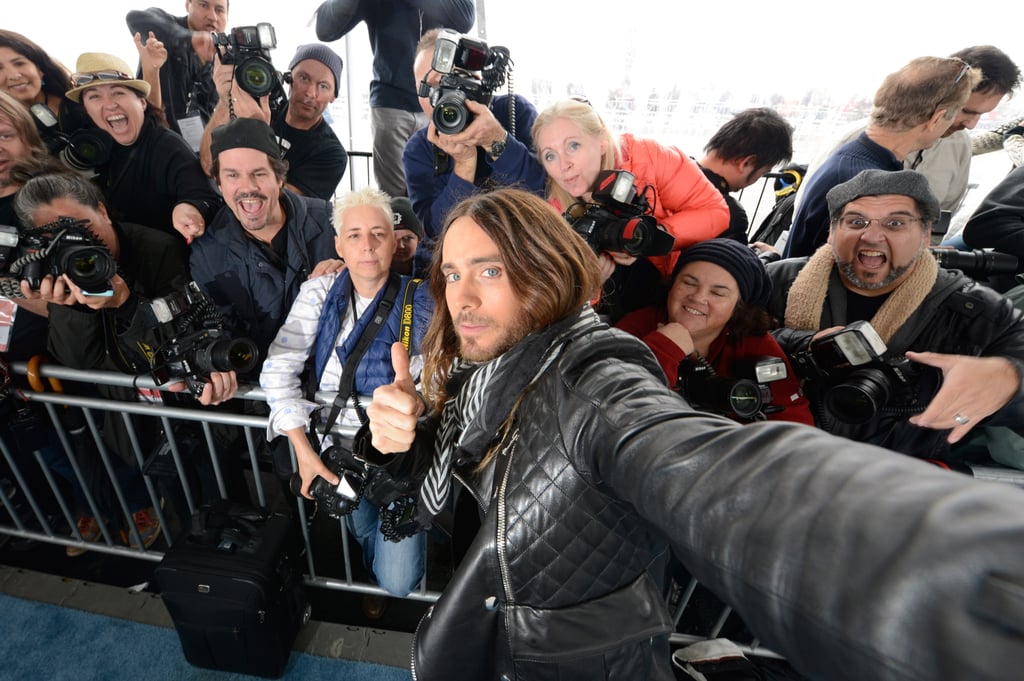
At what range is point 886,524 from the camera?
380 millimetres

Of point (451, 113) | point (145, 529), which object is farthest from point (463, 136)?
point (145, 529)

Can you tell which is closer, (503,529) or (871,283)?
(503,529)

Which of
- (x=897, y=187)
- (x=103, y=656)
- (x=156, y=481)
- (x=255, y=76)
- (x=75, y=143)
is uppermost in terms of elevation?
(x=255, y=76)

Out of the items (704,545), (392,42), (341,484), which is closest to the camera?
(704,545)

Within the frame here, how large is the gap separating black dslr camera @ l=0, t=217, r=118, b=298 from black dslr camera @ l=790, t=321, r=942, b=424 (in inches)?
100

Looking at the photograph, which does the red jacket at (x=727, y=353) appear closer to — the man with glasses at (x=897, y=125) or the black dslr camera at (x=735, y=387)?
the black dslr camera at (x=735, y=387)

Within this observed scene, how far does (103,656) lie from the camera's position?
1.85m

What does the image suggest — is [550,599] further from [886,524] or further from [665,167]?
[665,167]

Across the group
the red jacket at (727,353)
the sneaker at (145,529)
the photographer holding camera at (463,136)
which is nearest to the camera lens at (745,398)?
the red jacket at (727,353)

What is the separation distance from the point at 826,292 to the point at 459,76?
178cm

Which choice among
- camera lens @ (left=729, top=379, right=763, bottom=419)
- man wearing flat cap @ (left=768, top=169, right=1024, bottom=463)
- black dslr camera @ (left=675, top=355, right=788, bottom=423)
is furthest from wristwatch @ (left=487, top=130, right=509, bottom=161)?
man wearing flat cap @ (left=768, top=169, right=1024, bottom=463)

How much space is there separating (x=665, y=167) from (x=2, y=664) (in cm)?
337

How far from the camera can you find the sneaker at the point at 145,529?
91.5 inches

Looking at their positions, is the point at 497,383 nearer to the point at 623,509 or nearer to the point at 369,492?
the point at 623,509
